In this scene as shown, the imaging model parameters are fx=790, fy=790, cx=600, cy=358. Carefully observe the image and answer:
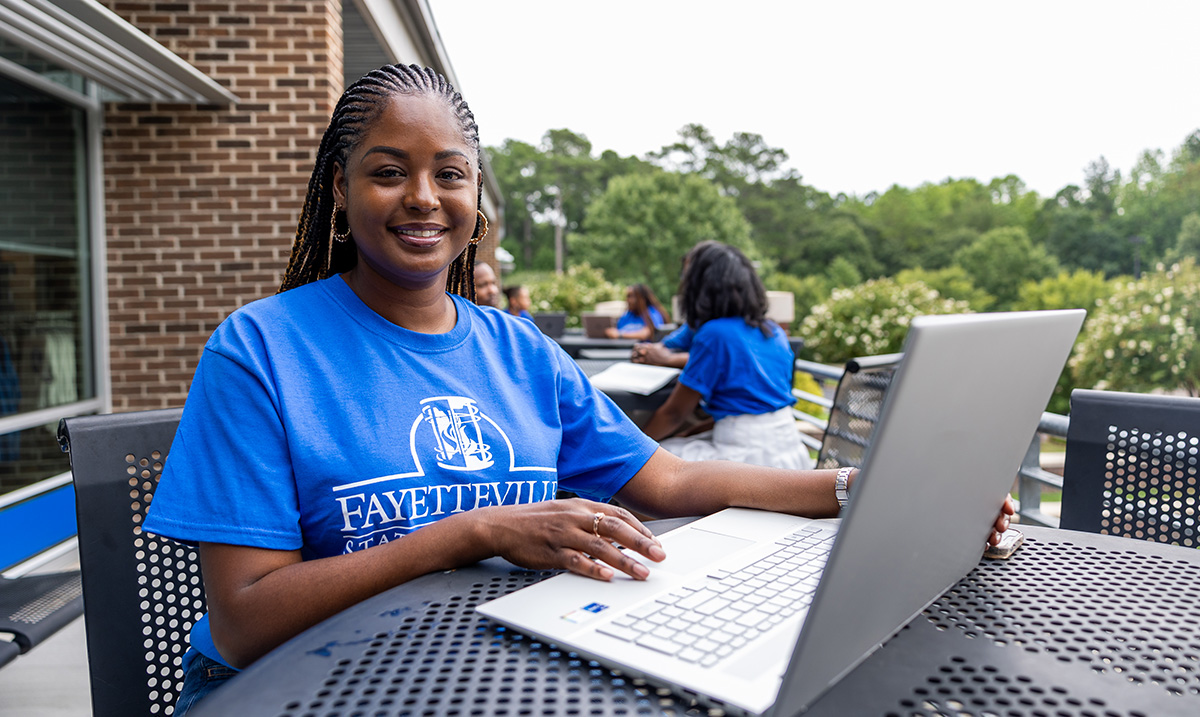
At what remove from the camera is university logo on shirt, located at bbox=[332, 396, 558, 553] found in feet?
3.91

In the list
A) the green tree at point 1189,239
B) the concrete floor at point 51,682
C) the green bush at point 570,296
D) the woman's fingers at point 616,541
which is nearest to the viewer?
the woman's fingers at point 616,541

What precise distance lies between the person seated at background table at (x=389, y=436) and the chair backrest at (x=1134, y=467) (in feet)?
1.96

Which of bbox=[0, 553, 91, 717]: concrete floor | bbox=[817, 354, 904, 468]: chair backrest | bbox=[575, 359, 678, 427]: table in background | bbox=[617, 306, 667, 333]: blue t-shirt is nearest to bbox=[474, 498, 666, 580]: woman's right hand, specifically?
bbox=[817, 354, 904, 468]: chair backrest

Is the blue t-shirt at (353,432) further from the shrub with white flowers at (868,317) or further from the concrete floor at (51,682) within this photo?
the shrub with white flowers at (868,317)

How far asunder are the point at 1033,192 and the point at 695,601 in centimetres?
7067

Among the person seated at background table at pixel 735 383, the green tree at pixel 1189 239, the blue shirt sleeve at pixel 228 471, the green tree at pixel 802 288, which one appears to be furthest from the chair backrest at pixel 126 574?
the green tree at pixel 802 288

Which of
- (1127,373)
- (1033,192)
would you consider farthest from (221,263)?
(1033,192)

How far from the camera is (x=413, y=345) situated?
1373 millimetres

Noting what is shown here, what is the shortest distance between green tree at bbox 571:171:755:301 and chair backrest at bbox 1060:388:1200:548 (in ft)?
152

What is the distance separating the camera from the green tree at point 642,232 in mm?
48188

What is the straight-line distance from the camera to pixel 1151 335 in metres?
13.9

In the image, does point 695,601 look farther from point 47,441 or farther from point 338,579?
point 47,441

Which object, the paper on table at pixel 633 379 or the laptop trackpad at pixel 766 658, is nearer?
the laptop trackpad at pixel 766 658

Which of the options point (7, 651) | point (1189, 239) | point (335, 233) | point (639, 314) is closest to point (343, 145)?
point (335, 233)
